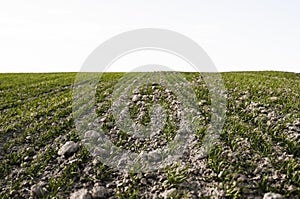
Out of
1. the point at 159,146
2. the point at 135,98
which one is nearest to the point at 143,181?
the point at 159,146

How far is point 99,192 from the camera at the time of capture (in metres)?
6.68

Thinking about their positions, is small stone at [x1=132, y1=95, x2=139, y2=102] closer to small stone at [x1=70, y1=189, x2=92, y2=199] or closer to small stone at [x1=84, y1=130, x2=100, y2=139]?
small stone at [x1=84, y1=130, x2=100, y2=139]

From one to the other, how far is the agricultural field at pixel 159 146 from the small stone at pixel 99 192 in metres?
0.02

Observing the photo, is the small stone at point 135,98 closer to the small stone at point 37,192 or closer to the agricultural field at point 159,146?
the agricultural field at point 159,146

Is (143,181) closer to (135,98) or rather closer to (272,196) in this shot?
(272,196)

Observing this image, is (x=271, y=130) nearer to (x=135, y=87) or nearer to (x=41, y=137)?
(x=41, y=137)

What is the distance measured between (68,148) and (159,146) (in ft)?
7.98

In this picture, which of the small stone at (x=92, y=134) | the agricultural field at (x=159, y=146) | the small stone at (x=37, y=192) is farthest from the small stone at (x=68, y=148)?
the small stone at (x=37, y=192)

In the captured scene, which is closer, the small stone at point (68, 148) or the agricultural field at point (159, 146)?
the agricultural field at point (159, 146)

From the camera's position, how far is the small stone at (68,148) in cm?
848

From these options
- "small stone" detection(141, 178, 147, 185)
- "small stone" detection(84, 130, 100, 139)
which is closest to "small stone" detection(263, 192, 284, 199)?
"small stone" detection(141, 178, 147, 185)

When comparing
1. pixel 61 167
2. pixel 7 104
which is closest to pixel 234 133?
pixel 61 167

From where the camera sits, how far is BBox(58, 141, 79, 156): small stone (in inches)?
334

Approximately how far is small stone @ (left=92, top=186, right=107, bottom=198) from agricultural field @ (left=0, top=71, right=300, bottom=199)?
0.02 m
